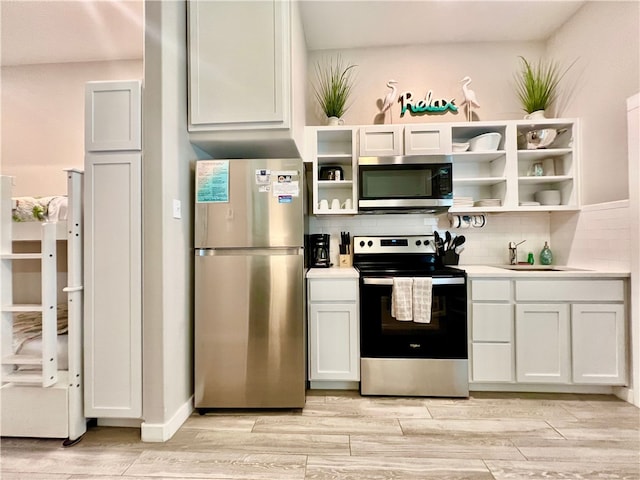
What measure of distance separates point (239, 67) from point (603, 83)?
267 cm

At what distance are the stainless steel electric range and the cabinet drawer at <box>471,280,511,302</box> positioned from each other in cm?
10

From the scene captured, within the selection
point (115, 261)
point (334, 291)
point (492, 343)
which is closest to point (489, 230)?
point (492, 343)

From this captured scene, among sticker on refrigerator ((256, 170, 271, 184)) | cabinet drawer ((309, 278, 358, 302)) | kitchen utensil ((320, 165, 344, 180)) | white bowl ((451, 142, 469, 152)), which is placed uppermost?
white bowl ((451, 142, 469, 152))

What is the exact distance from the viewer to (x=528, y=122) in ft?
8.32

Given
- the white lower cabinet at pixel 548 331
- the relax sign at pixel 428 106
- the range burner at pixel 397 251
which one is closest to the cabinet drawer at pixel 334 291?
the range burner at pixel 397 251

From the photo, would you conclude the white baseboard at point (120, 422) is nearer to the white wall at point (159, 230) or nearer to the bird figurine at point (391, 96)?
the white wall at point (159, 230)

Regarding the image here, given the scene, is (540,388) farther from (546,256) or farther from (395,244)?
(395,244)

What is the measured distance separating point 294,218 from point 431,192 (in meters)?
1.17

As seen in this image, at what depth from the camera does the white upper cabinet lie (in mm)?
1922

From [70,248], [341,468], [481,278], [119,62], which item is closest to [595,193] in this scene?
[481,278]

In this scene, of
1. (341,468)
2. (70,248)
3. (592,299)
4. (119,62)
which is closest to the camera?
(341,468)

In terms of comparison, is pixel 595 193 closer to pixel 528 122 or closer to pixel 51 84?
pixel 528 122

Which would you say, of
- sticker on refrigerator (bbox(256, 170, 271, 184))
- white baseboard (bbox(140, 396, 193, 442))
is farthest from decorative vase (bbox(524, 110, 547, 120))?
white baseboard (bbox(140, 396, 193, 442))

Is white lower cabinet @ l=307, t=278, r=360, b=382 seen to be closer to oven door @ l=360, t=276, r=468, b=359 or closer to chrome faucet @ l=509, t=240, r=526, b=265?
oven door @ l=360, t=276, r=468, b=359
